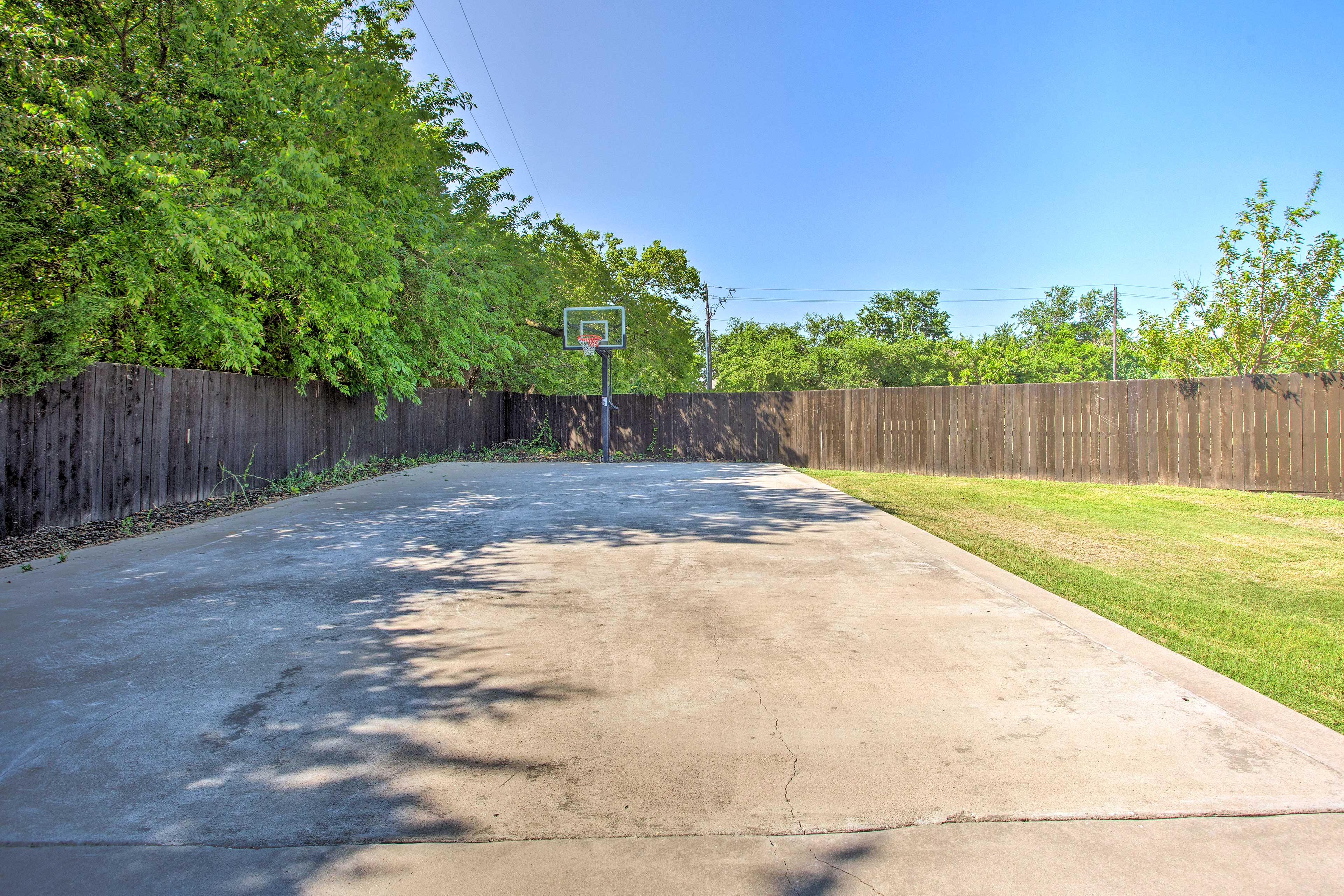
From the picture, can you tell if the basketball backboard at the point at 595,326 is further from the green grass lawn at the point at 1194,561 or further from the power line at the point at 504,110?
the green grass lawn at the point at 1194,561

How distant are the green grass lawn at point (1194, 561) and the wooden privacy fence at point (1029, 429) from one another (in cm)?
62

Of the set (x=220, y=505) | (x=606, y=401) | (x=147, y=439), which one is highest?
(x=606, y=401)

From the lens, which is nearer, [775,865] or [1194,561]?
[775,865]

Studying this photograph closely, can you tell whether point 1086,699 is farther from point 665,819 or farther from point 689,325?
point 689,325

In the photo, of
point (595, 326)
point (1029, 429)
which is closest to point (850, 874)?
point (1029, 429)

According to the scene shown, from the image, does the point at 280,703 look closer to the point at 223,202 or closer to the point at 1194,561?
the point at 1194,561

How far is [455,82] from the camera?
557 inches

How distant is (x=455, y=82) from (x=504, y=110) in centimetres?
109

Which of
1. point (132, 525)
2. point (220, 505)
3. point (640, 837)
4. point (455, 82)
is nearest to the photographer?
point (640, 837)

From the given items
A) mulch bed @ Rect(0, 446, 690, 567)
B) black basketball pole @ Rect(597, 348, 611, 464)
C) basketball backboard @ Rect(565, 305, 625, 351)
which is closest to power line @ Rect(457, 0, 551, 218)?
basketball backboard @ Rect(565, 305, 625, 351)

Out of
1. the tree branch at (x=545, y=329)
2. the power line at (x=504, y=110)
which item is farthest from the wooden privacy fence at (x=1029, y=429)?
the power line at (x=504, y=110)

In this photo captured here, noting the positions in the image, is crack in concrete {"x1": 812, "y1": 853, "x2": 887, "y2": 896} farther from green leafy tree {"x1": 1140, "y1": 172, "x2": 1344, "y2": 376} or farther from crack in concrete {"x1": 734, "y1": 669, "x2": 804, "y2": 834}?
green leafy tree {"x1": 1140, "y1": 172, "x2": 1344, "y2": 376}

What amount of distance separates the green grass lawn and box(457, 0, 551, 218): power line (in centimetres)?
976

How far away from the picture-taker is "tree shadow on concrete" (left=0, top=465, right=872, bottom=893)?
1.90 m
